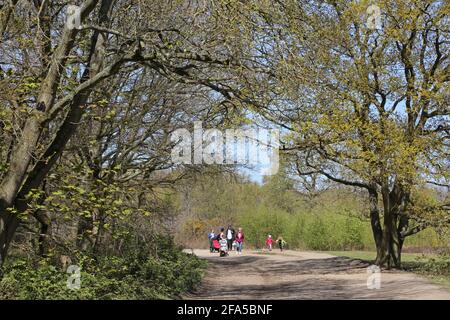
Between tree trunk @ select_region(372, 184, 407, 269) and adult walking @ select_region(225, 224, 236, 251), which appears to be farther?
adult walking @ select_region(225, 224, 236, 251)

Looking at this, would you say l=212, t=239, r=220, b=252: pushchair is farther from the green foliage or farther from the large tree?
the large tree

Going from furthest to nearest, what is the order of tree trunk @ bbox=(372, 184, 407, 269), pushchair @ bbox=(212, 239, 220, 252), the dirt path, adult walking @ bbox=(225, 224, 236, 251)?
pushchair @ bbox=(212, 239, 220, 252)
adult walking @ bbox=(225, 224, 236, 251)
tree trunk @ bbox=(372, 184, 407, 269)
the dirt path

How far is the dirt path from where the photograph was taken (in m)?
14.8

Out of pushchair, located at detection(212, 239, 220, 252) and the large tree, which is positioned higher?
the large tree

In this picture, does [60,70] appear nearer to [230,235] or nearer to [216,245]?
[230,235]

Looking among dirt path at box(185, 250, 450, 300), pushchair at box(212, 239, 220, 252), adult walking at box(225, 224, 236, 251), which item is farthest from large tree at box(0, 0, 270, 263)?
pushchair at box(212, 239, 220, 252)

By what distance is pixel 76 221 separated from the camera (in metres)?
12.8

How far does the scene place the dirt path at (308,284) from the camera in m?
14.8

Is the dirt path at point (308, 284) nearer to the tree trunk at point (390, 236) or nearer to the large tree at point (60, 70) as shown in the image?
the tree trunk at point (390, 236)

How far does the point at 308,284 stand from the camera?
60.7ft

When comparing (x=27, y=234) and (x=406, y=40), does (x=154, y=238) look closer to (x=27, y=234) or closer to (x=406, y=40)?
(x=27, y=234)

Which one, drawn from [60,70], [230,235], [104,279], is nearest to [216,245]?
[230,235]

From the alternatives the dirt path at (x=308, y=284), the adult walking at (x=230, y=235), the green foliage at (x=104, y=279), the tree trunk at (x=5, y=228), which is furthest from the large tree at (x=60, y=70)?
the adult walking at (x=230, y=235)
